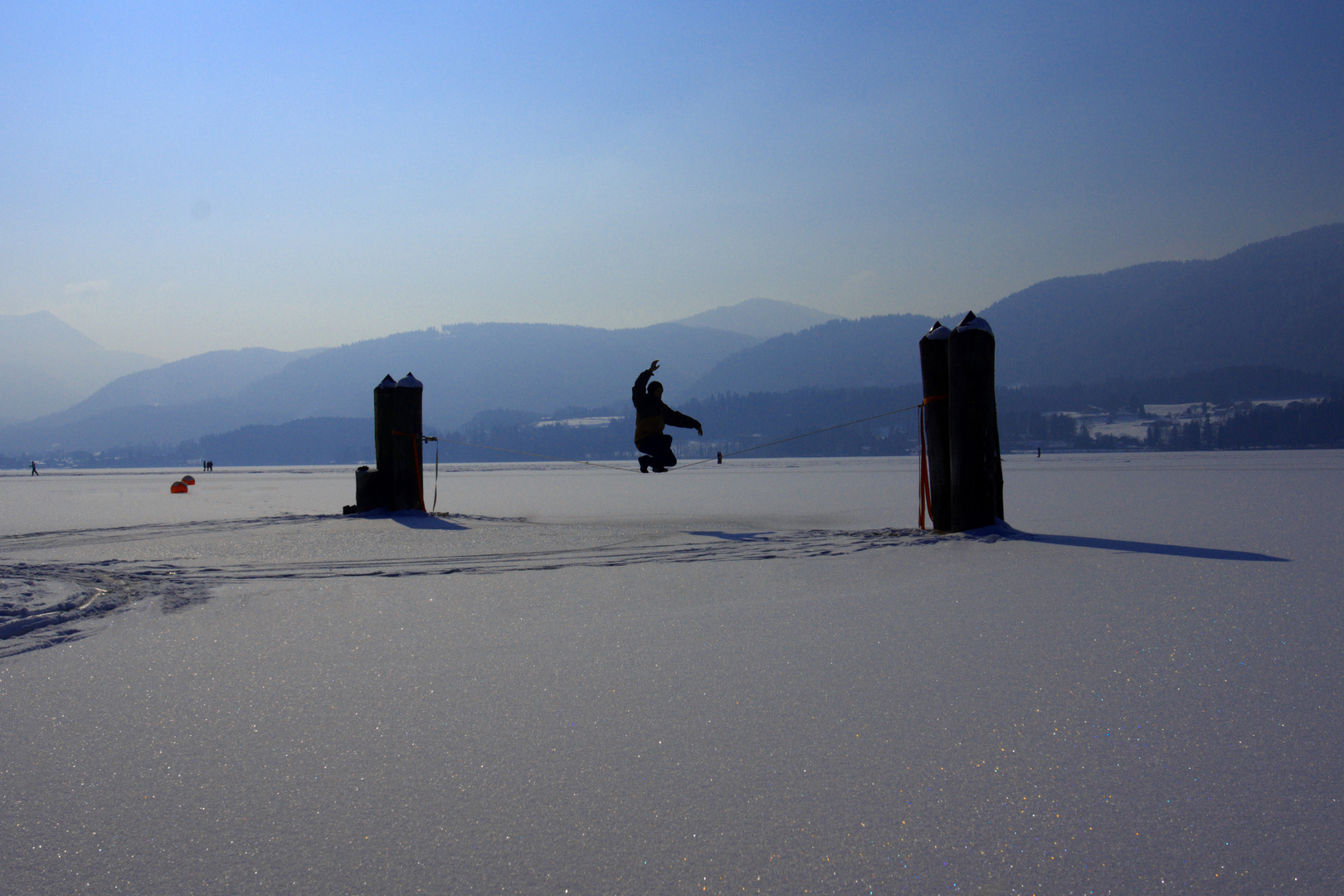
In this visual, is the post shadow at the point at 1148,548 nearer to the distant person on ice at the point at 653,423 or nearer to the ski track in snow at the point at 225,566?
the ski track in snow at the point at 225,566

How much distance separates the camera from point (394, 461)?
545 inches

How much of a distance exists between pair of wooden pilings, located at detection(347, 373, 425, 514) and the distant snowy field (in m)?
6.75

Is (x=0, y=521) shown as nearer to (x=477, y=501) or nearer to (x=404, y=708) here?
(x=477, y=501)

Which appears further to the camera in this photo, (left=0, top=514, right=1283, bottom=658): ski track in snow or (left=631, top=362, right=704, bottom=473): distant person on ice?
(left=631, top=362, right=704, bottom=473): distant person on ice

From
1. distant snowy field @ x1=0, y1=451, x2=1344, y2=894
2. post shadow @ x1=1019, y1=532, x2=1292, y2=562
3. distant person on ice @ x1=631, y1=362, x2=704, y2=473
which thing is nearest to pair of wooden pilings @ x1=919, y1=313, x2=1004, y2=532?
post shadow @ x1=1019, y1=532, x2=1292, y2=562

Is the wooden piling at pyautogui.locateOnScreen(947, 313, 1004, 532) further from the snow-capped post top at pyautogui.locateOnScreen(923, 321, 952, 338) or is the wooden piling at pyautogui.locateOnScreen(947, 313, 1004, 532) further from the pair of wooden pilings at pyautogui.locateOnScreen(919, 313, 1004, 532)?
the snow-capped post top at pyautogui.locateOnScreen(923, 321, 952, 338)

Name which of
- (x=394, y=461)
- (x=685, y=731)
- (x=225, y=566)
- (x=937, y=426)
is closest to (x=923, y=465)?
(x=937, y=426)

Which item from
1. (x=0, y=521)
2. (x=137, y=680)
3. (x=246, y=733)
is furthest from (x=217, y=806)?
(x=0, y=521)

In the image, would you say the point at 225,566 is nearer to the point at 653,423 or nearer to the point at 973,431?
the point at 973,431

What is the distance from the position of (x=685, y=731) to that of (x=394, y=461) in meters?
11.8

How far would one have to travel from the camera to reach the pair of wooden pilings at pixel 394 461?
45.4ft

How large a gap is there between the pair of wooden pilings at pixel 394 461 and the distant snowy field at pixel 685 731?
6.75 metres

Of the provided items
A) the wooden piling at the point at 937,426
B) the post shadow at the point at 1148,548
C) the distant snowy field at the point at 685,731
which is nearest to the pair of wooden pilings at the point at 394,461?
the distant snowy field at the point at 685,731

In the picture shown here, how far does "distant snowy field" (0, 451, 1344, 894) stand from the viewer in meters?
2.11
